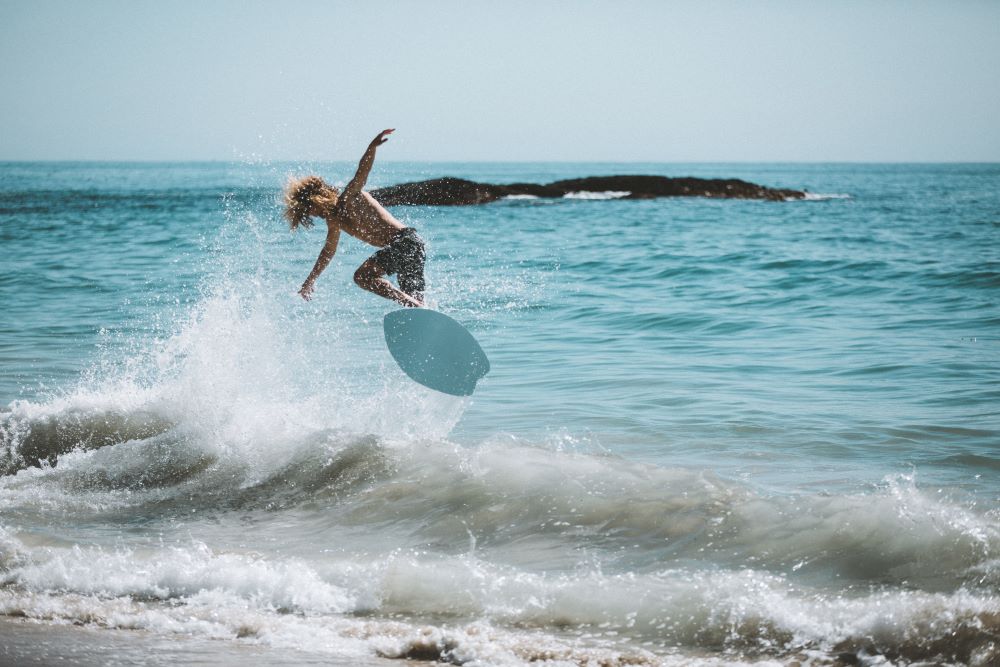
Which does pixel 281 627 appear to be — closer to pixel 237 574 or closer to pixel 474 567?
pixel 237 574

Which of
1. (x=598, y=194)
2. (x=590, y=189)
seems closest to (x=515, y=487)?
(x=598, y=194)

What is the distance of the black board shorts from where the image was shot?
8.25 m

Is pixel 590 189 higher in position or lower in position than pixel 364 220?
higher

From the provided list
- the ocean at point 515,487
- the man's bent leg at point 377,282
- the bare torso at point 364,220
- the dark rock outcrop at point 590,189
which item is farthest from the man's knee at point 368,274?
the dark rock outcrop at point 590,189

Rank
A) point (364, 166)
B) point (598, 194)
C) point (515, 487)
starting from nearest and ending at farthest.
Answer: point (515, 487) → point (364, 166) → point (598, 194)

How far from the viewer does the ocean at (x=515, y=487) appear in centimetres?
463

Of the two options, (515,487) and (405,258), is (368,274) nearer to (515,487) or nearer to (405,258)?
(405,258)

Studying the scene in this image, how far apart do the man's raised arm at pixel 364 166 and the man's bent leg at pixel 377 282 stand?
2.04 ft

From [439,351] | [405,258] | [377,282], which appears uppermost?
[405,258]

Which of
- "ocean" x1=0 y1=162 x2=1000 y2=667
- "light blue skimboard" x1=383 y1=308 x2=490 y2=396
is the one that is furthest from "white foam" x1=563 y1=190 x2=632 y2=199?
"light blue skimboard" x1=383 y1=308 x2=490 y2=396

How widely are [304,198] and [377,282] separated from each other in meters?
1.01

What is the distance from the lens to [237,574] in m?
5.21

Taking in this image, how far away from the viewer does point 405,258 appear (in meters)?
8.30

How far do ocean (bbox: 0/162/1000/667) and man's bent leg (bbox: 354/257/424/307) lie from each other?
3.15 ft
